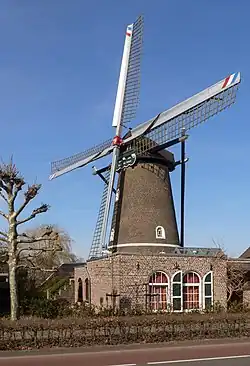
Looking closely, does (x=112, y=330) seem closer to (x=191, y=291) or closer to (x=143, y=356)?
(x=143, y=356)

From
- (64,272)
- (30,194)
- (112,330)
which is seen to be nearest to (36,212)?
(30,194)

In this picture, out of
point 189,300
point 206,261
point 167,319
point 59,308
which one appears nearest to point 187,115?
point 206,261

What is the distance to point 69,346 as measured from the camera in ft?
45.4

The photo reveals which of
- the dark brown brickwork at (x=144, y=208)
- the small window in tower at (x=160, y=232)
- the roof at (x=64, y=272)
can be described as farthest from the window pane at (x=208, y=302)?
the roof at (x=64, y=272)

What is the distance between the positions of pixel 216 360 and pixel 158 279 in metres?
14.4

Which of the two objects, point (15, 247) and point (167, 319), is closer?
point (167, 319)

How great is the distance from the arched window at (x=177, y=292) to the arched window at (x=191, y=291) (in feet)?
1.15

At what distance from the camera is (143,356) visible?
41.6 ft

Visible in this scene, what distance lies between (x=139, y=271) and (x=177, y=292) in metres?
2.33

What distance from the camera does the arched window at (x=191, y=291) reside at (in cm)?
2664

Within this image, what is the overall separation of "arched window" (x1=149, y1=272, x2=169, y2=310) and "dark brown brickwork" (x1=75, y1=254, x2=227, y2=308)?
0.29m

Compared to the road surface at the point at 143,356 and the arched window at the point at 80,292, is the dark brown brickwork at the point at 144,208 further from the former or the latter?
the road surface at the point at 143,356

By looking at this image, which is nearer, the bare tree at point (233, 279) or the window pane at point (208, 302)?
the window pane at point (208, 302)

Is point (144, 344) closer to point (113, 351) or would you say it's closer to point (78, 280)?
point (113, 351)
